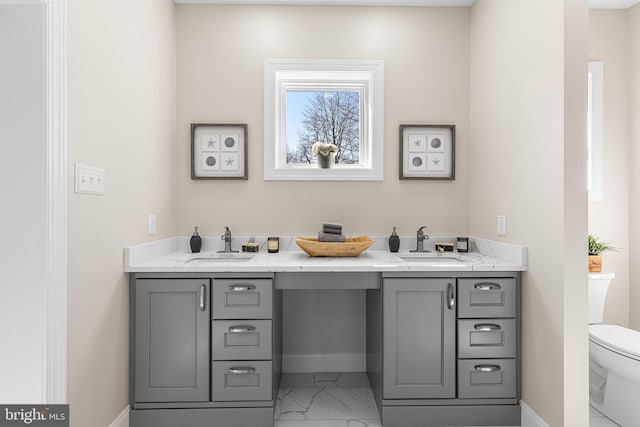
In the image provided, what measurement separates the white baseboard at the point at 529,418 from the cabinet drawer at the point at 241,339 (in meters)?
1.35

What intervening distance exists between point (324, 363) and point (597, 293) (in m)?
1.82

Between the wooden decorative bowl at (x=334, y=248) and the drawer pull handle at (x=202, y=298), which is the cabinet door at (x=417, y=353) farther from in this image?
the drawer pull handle at (x=202, y=298)

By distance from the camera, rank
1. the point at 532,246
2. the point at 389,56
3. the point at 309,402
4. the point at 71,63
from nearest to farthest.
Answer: the point at 71,63 < the point at 532,246 < the point at 309,402 < the point at 389,56

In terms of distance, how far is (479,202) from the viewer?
2568 millimetres

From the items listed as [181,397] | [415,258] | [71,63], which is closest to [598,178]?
[415,258]

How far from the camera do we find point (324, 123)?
9.43ft

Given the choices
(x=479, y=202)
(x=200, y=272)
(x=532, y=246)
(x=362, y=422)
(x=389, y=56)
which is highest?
(x=389, y=56)

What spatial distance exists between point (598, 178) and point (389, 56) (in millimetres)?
1721

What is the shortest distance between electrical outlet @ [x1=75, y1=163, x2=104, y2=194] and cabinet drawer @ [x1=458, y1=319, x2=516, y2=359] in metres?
1.87

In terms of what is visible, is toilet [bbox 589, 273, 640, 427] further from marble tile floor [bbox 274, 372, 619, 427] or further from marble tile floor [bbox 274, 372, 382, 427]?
marble tile floor [bbox 274, 372, 382, 427]

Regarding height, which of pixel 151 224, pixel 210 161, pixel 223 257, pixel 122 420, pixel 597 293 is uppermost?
pixel 210 161

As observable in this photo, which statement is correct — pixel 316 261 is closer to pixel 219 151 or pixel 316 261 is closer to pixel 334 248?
pixel 334 248

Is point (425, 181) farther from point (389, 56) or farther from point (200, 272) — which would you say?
point (200, 272)

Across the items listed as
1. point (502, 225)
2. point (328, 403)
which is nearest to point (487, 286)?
point (502, 225)
